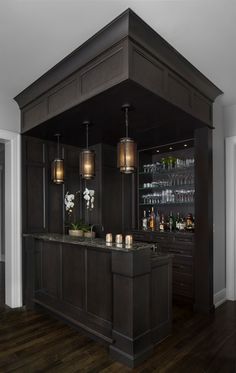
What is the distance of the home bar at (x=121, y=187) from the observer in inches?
94.0

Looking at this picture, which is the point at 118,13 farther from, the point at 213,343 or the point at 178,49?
the point at 213,343

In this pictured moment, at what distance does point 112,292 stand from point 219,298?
77.5 inches

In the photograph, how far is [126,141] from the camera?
260cm

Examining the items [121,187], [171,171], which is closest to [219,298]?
[171,171]

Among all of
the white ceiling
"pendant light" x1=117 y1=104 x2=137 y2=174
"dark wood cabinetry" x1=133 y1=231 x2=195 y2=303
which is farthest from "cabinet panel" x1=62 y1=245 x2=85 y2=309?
the white ceiling

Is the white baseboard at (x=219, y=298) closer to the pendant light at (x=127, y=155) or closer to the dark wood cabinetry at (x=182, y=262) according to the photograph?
the dark wood cabinetry at (x=182, y=262)

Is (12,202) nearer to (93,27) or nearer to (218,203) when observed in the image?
(93,27)

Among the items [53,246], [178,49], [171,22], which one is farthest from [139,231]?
[171,22]

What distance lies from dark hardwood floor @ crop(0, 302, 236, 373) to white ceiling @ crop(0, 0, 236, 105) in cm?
285

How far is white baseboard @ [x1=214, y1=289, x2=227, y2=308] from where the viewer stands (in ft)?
12.1

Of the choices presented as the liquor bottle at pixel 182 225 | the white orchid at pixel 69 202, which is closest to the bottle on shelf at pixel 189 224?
the liquor bottle at pixel 182 225

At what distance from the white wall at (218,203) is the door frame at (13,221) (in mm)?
2683

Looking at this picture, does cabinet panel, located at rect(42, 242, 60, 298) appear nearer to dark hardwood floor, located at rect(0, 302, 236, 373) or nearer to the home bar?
the home bar

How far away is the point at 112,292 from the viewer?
259 centimetres
